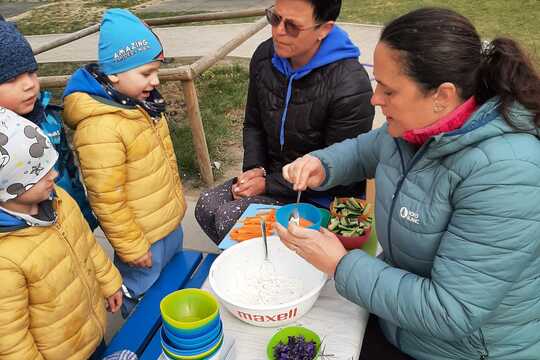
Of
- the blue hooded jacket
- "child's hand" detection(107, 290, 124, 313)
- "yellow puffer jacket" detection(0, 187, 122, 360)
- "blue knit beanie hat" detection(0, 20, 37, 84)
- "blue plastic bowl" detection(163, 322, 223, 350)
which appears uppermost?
"blue knit beanie hat" detection(0, 20, 37, 84)

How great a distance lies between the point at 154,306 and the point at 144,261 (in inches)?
9.2

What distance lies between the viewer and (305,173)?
6.56ft

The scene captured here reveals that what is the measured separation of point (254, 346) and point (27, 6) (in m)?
15.6

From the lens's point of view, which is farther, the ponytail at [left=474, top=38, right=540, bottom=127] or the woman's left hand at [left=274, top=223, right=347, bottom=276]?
the woman's left hand at [left=274, top=223, right=347, bottom=276]

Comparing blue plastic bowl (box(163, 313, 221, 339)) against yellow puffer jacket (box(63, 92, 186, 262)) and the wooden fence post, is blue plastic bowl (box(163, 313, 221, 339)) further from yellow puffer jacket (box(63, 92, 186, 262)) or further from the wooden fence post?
the wooden fence post

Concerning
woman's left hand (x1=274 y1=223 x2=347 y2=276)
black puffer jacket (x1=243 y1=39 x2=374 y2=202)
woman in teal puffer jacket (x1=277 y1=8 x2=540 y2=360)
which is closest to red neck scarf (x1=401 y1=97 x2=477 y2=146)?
woman in teal puffer jacket (x1=277 y1=8 x2=540 y2=360)

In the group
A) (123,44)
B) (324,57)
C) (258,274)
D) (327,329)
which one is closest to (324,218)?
(258,274)

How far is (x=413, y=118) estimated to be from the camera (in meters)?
1.54

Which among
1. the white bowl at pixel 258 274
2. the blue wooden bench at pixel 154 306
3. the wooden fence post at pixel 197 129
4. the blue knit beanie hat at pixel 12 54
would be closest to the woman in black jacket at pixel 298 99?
the blue wooden bench at pixel 154 306

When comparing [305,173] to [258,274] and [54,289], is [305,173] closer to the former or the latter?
[258,274]

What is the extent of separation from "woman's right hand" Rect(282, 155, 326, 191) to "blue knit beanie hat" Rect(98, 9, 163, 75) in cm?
85

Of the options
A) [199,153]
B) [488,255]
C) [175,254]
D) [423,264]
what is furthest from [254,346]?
[199,153]

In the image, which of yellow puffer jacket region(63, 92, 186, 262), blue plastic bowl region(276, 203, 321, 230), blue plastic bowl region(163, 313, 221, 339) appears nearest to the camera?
blue plastic bowl region(163, 313, 221, 339)

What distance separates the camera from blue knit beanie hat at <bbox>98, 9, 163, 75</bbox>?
222 centimetres
